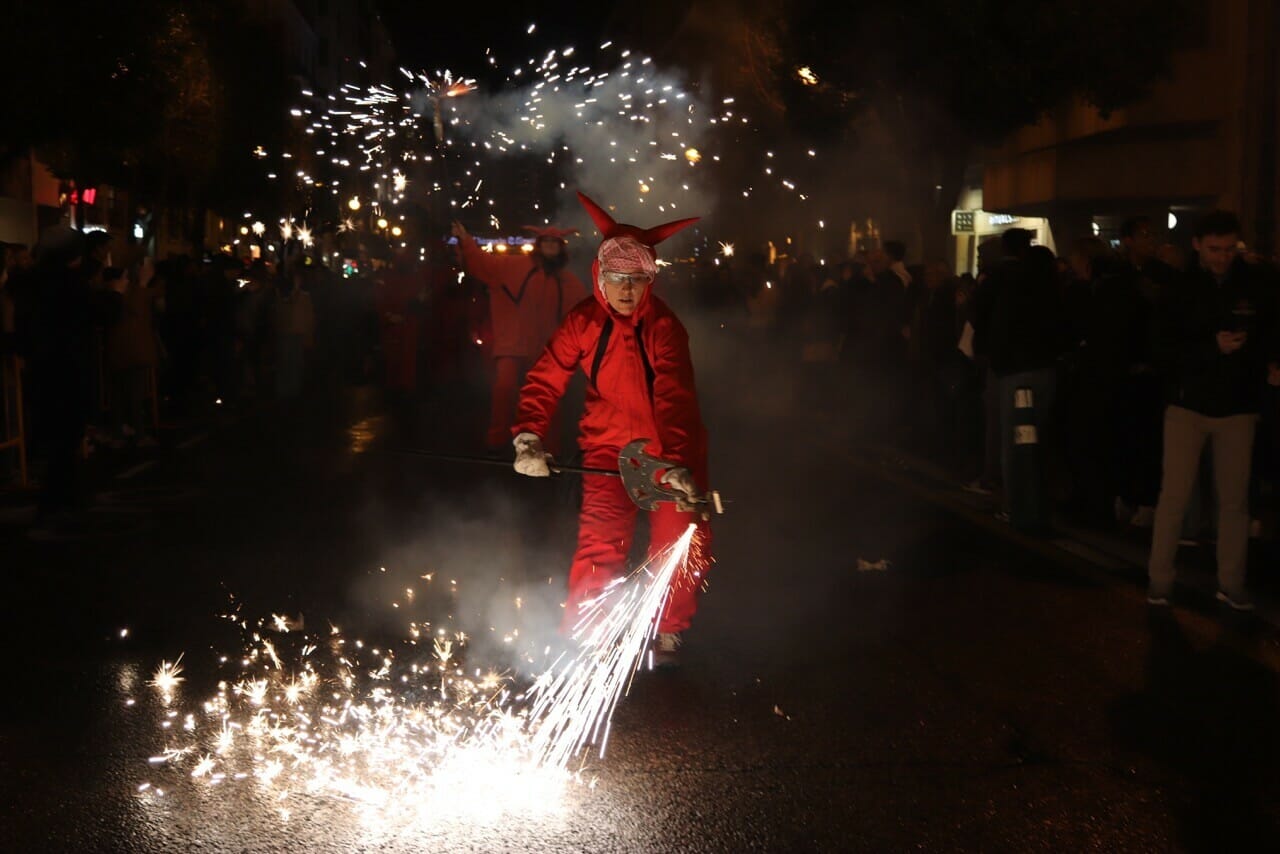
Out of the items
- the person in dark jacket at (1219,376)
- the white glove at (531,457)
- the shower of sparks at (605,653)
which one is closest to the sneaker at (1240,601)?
the person in dark jacket at (1219,376)

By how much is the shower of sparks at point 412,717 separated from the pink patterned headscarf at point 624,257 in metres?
1.09

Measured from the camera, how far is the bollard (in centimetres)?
909

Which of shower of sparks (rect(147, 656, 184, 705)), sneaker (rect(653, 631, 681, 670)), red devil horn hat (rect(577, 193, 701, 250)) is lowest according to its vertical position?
sneaker (rect(653, 631, 681, 670))

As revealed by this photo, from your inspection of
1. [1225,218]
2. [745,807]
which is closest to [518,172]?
[1225,218]

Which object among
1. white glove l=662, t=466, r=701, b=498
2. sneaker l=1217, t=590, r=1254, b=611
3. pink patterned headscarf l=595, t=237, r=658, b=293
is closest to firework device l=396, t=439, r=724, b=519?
white glove l=662, t=466, r=701, b=498

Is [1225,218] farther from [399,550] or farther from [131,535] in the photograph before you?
[131,535]

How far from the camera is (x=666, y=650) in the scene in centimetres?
611

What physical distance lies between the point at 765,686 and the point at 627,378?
1.34 metres

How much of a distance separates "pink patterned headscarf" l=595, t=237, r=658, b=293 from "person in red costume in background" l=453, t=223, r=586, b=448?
4125 millimetres

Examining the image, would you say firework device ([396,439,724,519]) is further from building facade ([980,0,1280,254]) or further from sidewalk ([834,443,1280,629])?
building facade ([980,0,1280,254])

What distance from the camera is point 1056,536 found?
9266 mm

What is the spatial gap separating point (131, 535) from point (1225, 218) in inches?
261

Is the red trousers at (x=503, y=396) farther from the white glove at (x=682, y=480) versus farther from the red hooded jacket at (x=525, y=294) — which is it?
the white glove at (x=682, y=480)

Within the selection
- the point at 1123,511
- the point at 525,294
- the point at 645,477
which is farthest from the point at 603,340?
the point at 1123,511
